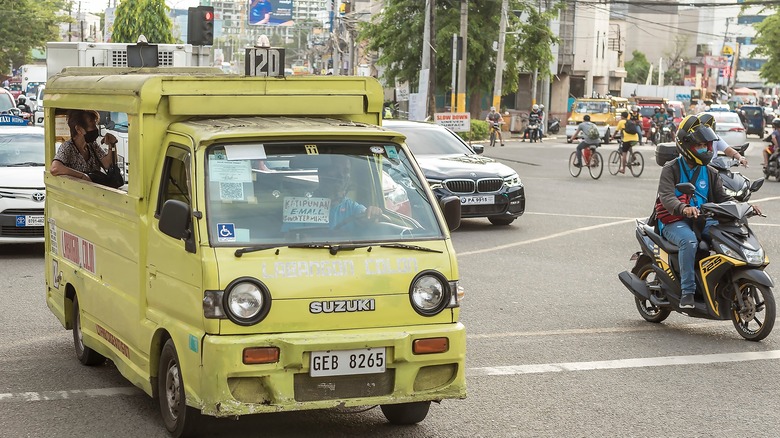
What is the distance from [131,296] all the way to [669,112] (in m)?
50.2

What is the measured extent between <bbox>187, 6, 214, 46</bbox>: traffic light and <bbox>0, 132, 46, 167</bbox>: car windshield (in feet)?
20.1

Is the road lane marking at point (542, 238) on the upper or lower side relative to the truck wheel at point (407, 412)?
lower

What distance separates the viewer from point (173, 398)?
20.9ft

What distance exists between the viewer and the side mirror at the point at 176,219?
5.86 meters

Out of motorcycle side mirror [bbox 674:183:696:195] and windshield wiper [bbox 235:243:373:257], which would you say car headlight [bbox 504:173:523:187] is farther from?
windshield wiper [bbox 235:243:373:257]

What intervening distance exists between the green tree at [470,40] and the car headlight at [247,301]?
4681cm

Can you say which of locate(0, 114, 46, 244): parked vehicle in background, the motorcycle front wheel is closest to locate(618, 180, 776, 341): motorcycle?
the motorcycle front wheel

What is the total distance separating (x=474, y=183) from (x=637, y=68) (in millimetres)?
105327

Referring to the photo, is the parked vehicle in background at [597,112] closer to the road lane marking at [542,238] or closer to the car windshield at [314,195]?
the road lane marking at [542,238]

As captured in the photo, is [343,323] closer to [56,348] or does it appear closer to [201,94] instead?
[201,94]

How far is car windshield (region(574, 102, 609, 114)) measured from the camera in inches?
2238

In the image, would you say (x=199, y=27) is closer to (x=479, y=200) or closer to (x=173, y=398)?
(x=479, y=200)

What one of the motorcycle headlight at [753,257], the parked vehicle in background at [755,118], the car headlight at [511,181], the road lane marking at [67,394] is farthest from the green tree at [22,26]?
the road lane marking at [67,394]

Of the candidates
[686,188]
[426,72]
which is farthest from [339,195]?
[426,72]
